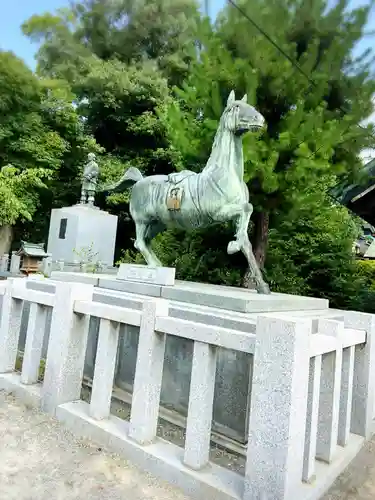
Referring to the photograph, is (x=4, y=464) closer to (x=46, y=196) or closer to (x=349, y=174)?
(x=349, y=174)

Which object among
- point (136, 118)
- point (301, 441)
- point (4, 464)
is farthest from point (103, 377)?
point (136, 118)

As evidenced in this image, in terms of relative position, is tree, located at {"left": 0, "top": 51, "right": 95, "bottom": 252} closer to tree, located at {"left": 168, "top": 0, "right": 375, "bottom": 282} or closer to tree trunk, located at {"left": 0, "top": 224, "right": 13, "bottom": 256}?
tree trunk, located at {"left": 0, "top": 224, "right": 13, "bottom": 256}

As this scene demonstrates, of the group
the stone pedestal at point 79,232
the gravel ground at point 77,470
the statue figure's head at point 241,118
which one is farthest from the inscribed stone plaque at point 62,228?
the gravel ground at point 77,470

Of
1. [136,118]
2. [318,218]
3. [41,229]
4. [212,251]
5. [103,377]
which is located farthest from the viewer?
[41,229]

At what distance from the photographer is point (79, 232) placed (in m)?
8.99

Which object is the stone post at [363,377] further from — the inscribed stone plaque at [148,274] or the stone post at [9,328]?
the stone post at [9,328]

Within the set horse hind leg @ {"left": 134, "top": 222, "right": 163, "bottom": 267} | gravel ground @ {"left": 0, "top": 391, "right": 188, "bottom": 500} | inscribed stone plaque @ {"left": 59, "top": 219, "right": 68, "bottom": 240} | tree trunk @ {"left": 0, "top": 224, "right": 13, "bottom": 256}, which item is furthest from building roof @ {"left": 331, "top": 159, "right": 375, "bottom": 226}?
tree trunk @ {"left": 0, "top": 224, "right": 13, "bottom": 256}

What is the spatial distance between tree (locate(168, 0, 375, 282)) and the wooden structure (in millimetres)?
4872

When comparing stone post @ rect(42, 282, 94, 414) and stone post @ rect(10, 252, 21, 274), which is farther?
stone post @ rect(10, 252, 21, 274)

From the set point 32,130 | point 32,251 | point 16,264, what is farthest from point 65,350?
point 32,130

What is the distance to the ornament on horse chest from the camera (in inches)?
163

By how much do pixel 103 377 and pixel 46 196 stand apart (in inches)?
568

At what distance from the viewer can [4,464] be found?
2250mm

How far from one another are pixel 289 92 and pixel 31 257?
23.8 feet
